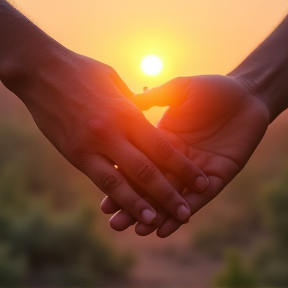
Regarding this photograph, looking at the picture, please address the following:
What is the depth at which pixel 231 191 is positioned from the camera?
14.5 metres

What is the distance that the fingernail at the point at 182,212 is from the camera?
1216 mm

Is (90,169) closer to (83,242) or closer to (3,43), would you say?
(3,43)

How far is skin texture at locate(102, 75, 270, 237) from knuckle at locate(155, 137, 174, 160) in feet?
0.53

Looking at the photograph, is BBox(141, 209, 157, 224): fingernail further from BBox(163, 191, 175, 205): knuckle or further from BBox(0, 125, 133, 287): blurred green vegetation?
BBox(0, 125, 133, 287): blurred green vegetation

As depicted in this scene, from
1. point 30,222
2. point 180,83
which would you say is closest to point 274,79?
point 180,83

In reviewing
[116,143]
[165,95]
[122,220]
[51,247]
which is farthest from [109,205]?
[51,247]

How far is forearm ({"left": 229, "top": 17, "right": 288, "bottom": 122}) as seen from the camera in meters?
1.50

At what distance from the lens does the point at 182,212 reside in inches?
47.9

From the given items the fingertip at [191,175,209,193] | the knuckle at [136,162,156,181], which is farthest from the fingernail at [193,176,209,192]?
the knuckle at [136,162,156,181]

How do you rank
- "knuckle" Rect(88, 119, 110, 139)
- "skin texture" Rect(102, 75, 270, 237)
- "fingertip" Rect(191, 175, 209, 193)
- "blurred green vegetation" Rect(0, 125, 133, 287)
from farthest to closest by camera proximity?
1. "blurred green vegetation" Rect(0, 125, 133, 287)
2. "skin texture" Rect(102, 75, 270, 237)
3. "fingertip" Rect(191, 175, 209, 193)
4. "knuckle" Rect(88, 119, 110, 139)

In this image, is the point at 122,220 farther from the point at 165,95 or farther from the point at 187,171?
the point at 165,95

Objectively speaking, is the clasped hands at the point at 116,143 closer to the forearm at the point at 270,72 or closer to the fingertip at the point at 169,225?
the fingertip at the point at 169,225

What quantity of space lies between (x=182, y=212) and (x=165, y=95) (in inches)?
11.5

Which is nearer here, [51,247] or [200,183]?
[200,183]
